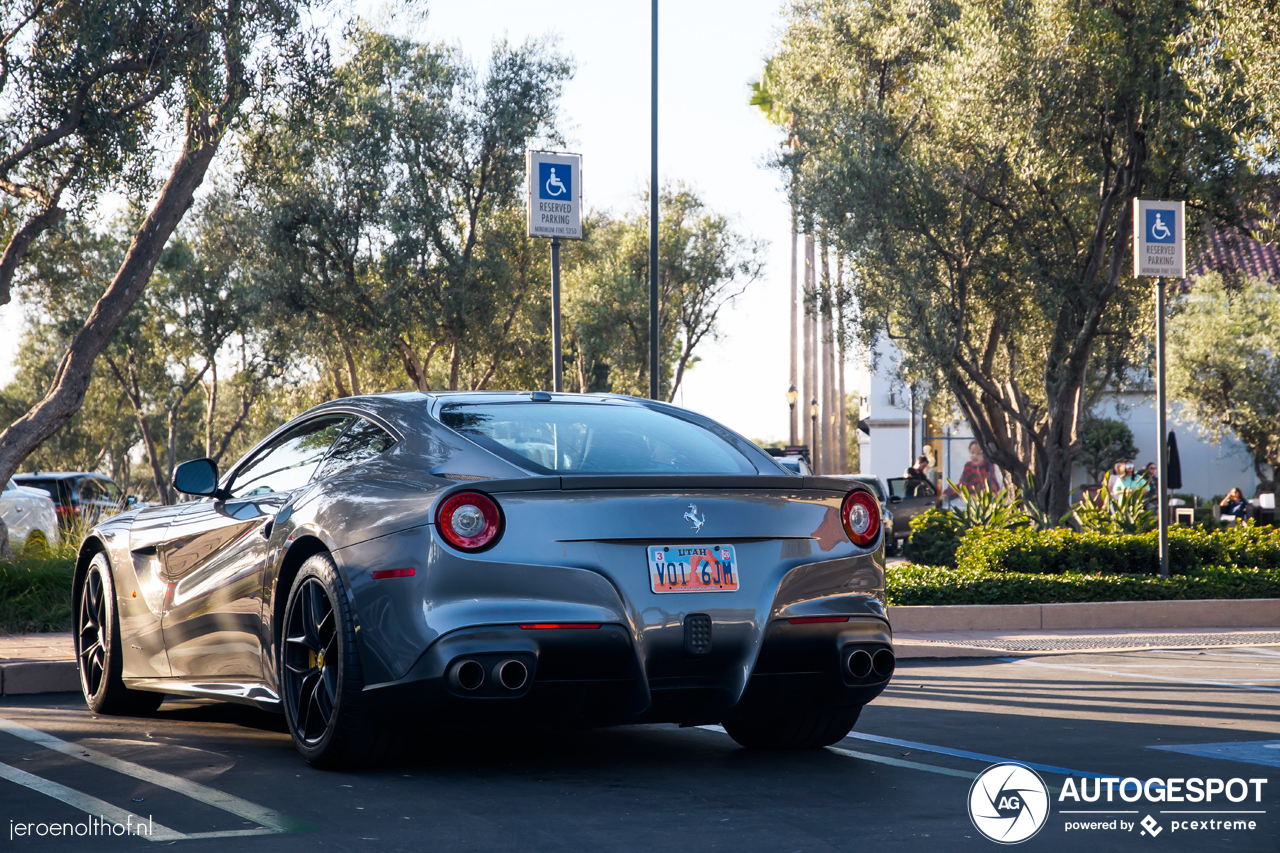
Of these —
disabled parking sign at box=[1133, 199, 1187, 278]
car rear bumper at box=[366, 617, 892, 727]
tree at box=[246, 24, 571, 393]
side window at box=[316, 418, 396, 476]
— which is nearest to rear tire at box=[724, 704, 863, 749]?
car rear bumper at box=[366, 617, 892, 727]

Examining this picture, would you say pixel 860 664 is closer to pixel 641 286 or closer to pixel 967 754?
pixel 967 754

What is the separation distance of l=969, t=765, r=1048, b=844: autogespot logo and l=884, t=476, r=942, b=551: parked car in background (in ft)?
65.7

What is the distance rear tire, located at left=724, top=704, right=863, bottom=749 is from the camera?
549 centimetres

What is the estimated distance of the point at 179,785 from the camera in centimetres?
475

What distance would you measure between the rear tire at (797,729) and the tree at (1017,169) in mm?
12640

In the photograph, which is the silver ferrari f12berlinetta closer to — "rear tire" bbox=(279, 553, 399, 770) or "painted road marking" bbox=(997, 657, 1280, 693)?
"rear tire" bbox=(279, 553, 399, 770)

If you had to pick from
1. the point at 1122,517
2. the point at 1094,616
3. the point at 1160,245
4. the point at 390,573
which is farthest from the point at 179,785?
the point at 1122,517

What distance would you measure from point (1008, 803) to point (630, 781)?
1.32 meters

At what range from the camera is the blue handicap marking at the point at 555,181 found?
421 inches

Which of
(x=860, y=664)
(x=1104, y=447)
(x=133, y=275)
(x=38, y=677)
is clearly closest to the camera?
(x=860, y=664)

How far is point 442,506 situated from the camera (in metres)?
4.58

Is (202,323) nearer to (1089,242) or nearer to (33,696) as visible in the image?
(1089,242)

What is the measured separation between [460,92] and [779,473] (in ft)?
80.3

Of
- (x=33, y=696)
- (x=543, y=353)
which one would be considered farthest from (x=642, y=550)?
(x=543, y=353)
